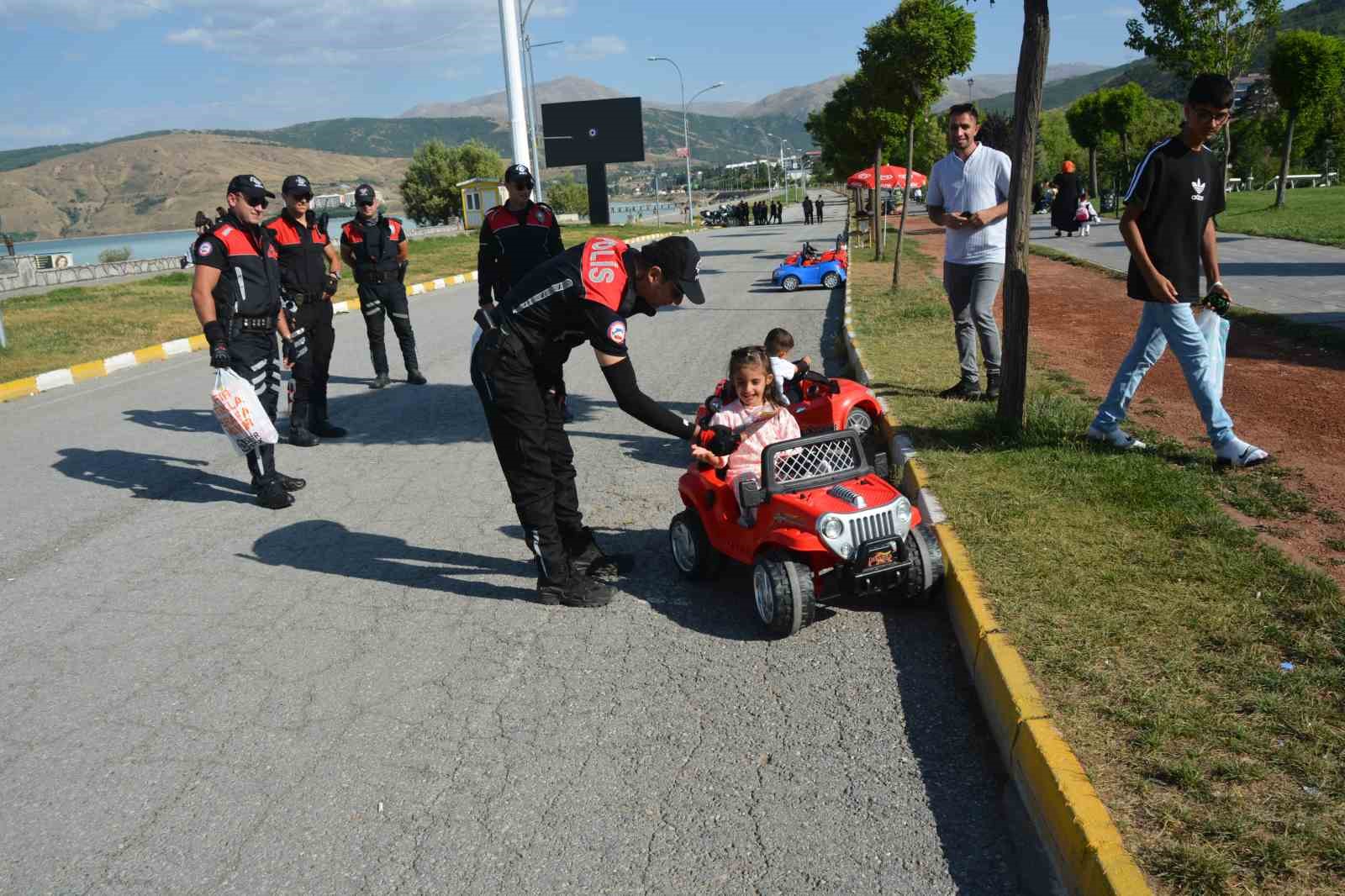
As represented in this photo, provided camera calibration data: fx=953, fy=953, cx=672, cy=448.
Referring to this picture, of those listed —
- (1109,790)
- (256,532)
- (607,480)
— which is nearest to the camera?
(1109,790)

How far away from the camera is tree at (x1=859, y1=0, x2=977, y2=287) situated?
669 inches

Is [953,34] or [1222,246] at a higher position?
[953,34]

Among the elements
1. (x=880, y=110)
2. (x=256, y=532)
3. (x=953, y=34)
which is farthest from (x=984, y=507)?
(x=880, y=110)

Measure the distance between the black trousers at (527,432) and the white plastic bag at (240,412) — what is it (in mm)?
2508

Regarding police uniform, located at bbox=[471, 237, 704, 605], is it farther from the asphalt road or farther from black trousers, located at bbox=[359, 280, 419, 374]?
black trousers, located at bbox=[359, 280, 419, 374]

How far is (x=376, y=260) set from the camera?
992 centimetres

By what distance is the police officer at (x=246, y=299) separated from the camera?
6.23 metres

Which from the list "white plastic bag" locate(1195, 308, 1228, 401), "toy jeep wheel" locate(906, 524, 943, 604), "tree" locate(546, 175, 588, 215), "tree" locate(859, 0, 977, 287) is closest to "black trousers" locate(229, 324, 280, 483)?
"toy jeep wheel" locate(906, 524, 943, 604)

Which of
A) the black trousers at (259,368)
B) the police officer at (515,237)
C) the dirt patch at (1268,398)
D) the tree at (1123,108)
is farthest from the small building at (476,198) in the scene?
the black trousers at (259,368)

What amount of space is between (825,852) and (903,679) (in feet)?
3.93

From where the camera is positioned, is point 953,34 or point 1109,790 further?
point 953,34

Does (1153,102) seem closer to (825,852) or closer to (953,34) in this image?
(953,34)

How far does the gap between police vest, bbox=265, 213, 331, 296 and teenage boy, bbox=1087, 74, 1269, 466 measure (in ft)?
20.9

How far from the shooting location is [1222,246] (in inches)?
768
